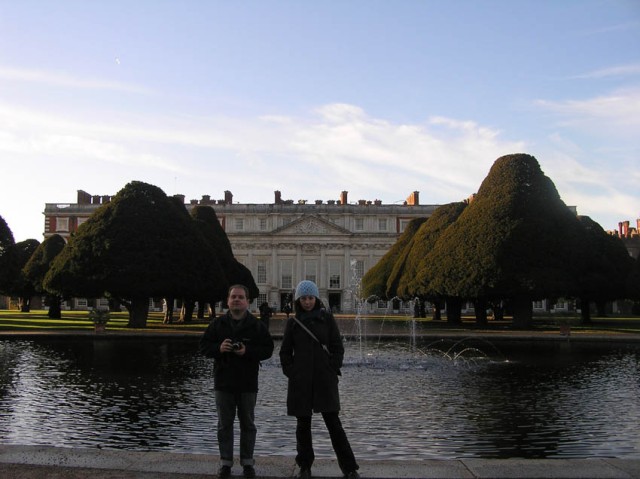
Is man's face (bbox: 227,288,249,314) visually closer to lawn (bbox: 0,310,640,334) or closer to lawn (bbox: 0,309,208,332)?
lawn (bbox: 0,310,640,334)

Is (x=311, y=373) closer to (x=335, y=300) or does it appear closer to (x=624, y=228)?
(x=335, y=300)

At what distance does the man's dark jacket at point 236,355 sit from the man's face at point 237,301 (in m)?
0.10

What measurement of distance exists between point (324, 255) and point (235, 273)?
41797 mm

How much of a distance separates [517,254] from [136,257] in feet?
58.7

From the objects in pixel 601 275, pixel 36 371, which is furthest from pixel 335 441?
pixel 601 275

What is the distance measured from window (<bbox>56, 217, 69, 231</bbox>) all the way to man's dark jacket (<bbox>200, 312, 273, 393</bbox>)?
86.5 meters

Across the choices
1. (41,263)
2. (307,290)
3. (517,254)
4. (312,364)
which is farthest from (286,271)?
(312,364)

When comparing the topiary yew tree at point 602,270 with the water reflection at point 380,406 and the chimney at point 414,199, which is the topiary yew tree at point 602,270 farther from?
the chimney at point 414,199

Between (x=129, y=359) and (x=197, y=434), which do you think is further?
(x=129, y=359)

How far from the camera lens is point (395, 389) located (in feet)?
39.3

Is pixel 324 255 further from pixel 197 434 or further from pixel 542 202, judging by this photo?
pixel 197 434

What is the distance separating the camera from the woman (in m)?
5.71

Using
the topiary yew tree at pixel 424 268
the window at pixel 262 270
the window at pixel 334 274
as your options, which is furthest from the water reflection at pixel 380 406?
the window at pixel 262 270

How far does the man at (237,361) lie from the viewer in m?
5.93
